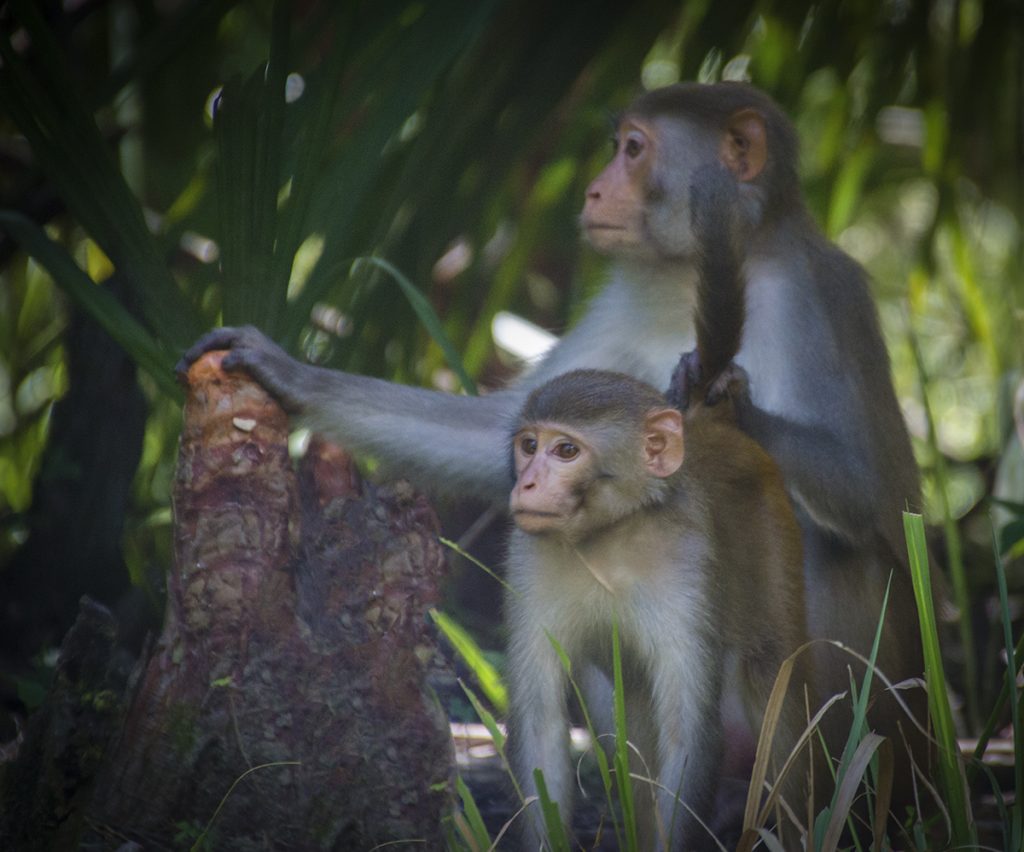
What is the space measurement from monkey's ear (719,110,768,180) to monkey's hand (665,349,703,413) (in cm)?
67

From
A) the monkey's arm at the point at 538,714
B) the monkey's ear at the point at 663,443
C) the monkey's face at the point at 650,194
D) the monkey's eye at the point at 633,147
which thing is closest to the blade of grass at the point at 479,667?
the monkey's arm at the point at 538,714

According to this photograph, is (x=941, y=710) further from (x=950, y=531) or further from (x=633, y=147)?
(x=633, y=147)

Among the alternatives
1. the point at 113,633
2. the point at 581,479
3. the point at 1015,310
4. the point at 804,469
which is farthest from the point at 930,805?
the point at 1015,310

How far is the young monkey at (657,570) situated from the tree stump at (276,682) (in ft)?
0.67

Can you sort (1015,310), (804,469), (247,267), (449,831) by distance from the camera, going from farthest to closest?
(1015,310) → (804,469) → (247,267) → (449,831)

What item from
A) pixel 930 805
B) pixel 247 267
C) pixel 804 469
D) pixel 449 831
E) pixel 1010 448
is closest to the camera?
pixel 449 831

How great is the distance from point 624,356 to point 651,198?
421 millimetres

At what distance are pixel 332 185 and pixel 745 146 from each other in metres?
0.96

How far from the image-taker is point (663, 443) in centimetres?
234

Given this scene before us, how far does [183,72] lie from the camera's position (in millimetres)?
3562

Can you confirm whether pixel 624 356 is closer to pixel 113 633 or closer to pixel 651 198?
pixel 651 198

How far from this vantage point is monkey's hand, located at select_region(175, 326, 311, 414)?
2572 mm

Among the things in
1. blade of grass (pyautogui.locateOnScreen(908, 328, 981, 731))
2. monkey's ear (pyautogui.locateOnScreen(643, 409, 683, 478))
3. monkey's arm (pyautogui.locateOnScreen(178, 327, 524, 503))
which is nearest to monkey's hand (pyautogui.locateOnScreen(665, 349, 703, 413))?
monkey's ear (pyautogui.locateOnScreen(643, 409, 683, 478))

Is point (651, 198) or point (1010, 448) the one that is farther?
point (1010, 448)
